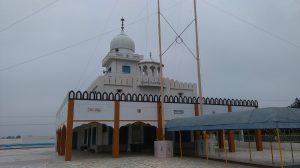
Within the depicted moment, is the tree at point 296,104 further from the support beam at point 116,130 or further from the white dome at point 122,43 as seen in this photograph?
the support beam at point 116,130

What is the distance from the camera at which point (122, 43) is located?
30.8 metres

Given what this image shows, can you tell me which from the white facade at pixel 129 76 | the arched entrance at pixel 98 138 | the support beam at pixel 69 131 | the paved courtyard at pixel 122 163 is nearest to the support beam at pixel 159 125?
the paved courtyard at pixel 122 163

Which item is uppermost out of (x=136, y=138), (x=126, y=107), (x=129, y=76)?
(x=129, y=76)

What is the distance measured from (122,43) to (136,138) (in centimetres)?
1177

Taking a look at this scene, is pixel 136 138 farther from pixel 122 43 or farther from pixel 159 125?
pixel 122 43

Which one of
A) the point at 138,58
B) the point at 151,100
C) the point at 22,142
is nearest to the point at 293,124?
the point at 151,100

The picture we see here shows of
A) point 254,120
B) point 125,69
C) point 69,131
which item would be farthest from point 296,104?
→ point 69,131

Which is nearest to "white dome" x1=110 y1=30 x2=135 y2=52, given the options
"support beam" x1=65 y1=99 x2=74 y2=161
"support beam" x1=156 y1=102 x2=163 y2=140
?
"support beam" x1=156 y1=102 x2=163 y2=140

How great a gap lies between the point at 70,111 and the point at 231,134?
13160 millimetres

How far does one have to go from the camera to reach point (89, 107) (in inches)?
733

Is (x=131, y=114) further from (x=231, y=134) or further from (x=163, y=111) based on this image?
(x=231, y=134)

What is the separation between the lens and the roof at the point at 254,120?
10938 mm

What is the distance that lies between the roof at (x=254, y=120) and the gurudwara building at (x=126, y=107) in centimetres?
479

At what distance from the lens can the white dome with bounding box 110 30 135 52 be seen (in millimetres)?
30719
